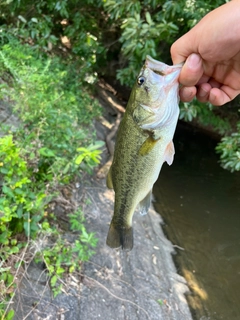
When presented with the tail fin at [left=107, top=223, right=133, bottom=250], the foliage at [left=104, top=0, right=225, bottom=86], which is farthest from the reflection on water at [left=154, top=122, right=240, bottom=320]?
the foliage at [left=104, top=0, right=225, bottom=86]

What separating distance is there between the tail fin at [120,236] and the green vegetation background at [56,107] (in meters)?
0.73

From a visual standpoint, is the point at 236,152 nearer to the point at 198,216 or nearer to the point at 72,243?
the point at 198,216

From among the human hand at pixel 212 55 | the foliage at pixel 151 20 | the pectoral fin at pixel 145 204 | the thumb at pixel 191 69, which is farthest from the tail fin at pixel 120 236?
the foliage at pixel 151 20

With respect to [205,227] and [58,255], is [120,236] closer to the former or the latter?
[58,255]

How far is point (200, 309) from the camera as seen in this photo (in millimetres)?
4531

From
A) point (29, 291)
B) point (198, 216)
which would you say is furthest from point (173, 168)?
point (29, 291)

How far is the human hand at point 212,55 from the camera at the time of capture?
1812 millimetres

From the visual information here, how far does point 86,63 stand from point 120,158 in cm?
614

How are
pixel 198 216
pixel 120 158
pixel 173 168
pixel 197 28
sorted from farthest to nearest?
pixel 173 168 → pixel 198 216 → pixel 120 158 → pixel 197 28

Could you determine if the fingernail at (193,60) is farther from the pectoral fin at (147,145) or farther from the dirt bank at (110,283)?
the dirt bank at (110,283)

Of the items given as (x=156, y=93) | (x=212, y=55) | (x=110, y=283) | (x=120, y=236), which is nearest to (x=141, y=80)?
(x=156, y=93)

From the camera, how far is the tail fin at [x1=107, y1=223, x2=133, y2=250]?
2.59 metres

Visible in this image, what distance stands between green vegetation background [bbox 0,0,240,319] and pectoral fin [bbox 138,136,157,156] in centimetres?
113

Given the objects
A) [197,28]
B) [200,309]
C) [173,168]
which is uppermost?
[197,28]
